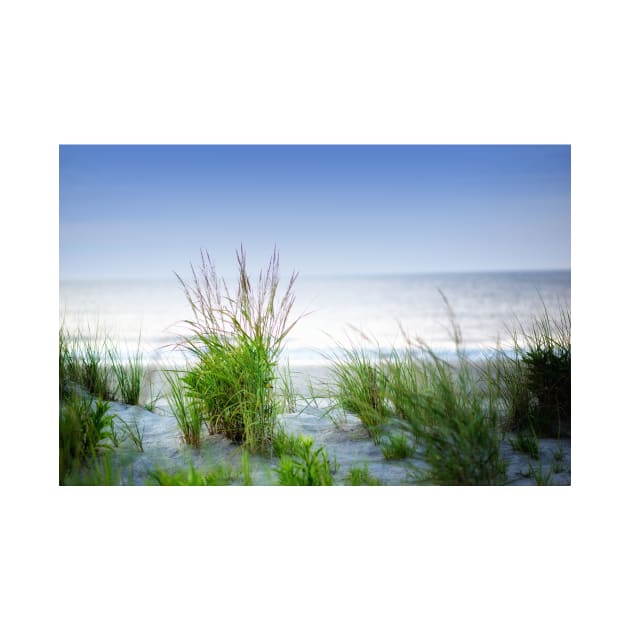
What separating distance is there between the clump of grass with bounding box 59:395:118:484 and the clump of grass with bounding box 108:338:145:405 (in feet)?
1.11

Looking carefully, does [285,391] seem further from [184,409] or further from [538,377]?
[538,377]

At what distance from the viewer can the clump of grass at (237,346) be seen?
9.80 feet

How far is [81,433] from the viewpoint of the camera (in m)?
2.85

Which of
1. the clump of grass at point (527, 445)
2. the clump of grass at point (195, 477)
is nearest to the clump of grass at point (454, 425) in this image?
the clump of grass at point (527, 445)

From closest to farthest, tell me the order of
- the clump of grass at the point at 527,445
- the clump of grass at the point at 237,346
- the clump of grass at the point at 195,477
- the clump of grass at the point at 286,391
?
the clump of grass at the point at 195,477
the clump of grass at the point at 527,445
the clump of grass at the point at 237,346
the clump of grass at the point at 286,391

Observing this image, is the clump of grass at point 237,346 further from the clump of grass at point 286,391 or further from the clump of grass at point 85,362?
the clump of grass at point 85,362

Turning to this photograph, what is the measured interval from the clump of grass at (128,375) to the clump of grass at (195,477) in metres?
0.65

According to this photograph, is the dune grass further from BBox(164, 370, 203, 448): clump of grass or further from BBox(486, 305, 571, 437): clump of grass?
BBox(486, 305, 571, 437): clump of grass

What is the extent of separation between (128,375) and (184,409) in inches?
22.1
